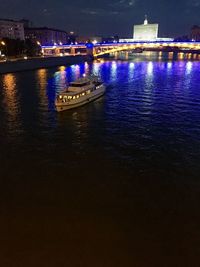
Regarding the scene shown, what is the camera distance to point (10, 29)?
139250 mm

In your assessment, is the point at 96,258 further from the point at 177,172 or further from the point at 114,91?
the point at 114,91

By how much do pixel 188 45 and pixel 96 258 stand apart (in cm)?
14901

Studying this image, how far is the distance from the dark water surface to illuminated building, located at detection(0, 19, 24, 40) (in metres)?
115

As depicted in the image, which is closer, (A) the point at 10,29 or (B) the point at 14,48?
(B) the point at 14,48

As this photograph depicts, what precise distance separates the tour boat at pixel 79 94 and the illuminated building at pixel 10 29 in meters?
100

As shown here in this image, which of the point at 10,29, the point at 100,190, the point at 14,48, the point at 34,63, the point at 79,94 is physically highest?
the point at 10,29

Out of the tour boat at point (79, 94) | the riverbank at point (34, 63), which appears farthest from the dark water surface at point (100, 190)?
the riverbank at point (34, 63)

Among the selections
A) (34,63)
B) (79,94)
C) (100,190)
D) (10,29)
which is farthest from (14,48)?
(100,190)

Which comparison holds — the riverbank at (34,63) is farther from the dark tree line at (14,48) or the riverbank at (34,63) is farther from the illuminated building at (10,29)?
the illuminated building at (10,29)

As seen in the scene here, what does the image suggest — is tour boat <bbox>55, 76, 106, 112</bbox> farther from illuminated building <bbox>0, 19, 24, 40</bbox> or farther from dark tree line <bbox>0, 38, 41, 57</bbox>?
illuminated building <bbox>0, 19, 24, 40</bbox>

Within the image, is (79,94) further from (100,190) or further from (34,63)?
(34,63)

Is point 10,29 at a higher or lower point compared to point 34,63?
higher

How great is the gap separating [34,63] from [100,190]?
9255 cm

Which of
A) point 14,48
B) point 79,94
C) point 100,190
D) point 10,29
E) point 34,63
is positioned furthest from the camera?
point 10,29
